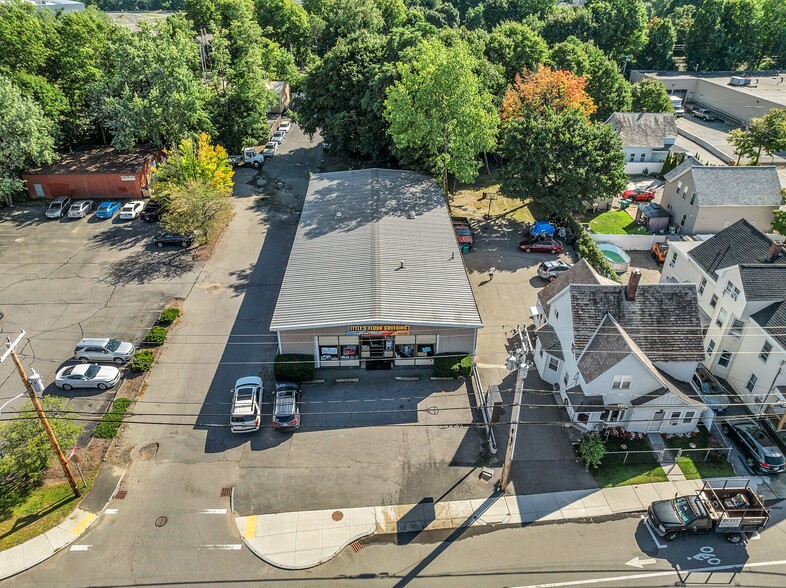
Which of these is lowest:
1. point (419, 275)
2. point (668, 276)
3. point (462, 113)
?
point (668, 276)

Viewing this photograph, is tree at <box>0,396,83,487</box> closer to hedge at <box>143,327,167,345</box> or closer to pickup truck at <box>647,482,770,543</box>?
hedge at <box>143,327,167,345</box>

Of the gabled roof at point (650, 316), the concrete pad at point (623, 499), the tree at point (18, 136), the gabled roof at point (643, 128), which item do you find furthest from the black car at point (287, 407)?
the gabled roof at point (643, 128)

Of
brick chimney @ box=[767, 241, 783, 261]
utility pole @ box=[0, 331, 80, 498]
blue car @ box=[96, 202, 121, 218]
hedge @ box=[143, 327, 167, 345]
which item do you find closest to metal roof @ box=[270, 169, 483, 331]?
hedge @ box=[143, 327, 167, 345]

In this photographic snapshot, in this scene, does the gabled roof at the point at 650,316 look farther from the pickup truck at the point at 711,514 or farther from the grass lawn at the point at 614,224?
the grass lawn at the point at 614,224

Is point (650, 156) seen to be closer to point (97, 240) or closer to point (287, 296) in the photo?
point (287, 296)

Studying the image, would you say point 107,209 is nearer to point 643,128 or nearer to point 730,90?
point 643,128

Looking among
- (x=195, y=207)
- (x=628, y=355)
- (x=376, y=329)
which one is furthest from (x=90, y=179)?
(x=628, y=355)

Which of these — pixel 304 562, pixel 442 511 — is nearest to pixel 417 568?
pixel 442 511
